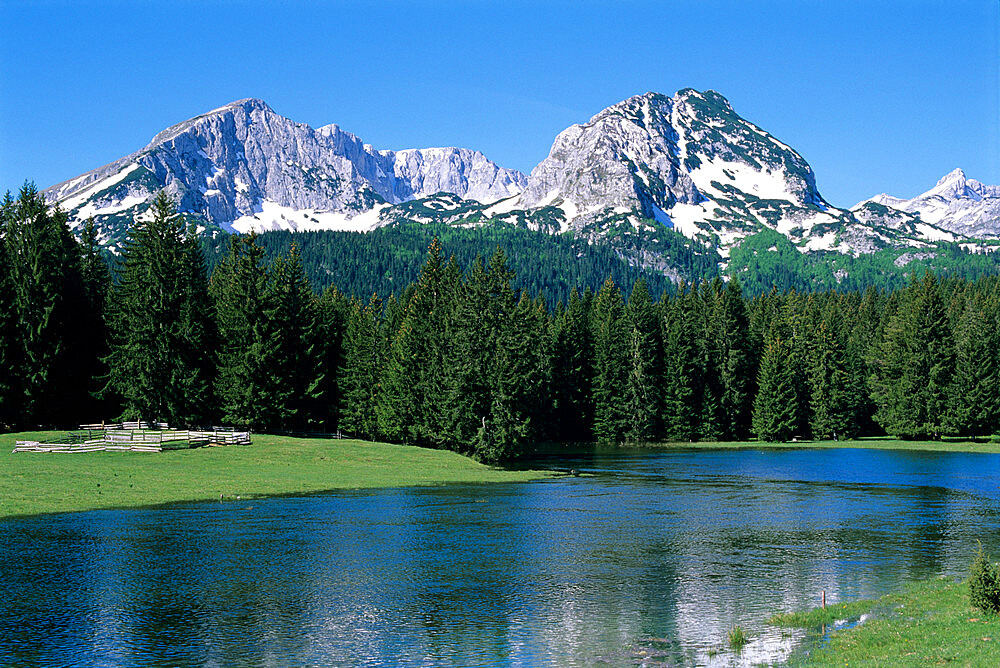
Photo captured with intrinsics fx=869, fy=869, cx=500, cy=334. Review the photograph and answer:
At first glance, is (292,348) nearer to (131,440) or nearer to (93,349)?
(93,349)

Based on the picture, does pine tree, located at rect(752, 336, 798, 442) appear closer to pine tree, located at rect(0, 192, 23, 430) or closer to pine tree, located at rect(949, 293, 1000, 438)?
pine tree, located at rect(949, 293, 1000, 438)

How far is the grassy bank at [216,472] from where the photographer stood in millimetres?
55625

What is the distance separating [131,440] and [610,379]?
81670 mm

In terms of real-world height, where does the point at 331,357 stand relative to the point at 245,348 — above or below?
below

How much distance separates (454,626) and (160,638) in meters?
9.61

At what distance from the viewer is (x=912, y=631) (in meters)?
26.5

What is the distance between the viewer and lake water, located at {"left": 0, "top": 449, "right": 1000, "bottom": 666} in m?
27.5

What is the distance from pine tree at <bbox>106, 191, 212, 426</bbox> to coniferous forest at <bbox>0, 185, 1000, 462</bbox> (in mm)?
224

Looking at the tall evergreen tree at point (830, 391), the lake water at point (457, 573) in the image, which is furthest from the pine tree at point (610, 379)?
the lake water at point (457, 573)

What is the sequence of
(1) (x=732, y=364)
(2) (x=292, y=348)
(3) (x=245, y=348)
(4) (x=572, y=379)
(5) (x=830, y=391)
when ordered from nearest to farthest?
(3) (x=245, y=348)
(2) (x=292, y=348)
(4) (x=572, y=379)
(5) (x=830, y=391)
(1) (x=732, y=364)

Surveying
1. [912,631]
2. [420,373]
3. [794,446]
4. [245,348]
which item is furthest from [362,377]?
[912,631]

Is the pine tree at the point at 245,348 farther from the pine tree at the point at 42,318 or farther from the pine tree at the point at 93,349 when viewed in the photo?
the pine tree at the point at 42,318

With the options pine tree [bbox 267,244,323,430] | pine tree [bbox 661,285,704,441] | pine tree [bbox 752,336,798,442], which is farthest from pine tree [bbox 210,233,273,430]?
pine tree [bbox 752,336,798,442]

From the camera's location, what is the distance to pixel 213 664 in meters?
25.5
